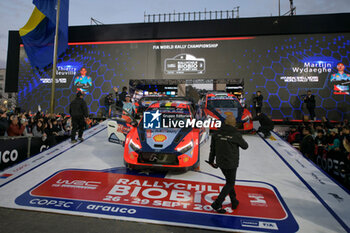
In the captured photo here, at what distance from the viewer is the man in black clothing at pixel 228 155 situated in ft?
11.0

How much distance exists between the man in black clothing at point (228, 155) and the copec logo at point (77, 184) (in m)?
2.30

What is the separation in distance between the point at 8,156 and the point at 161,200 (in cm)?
418

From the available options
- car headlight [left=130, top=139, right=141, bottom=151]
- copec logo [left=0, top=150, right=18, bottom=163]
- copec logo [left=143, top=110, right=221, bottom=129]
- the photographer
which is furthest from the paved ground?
the photographer

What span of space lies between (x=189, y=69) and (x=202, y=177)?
10.5 metres

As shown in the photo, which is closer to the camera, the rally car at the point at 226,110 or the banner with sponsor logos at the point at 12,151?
the banner with sponsor logos at the point at 12,151

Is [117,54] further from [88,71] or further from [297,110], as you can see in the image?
[297,110]

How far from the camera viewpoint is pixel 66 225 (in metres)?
2.94

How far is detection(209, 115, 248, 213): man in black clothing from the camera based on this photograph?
3357 mm

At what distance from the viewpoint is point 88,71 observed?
15.4m

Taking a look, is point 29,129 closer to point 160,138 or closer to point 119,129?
point 119,129

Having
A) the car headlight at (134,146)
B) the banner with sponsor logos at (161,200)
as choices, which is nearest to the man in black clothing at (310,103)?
the banner with sponsor logos at (161,200)

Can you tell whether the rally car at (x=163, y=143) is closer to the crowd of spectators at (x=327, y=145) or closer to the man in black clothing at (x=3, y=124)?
the crowd of spectators at (x=327, y=145)

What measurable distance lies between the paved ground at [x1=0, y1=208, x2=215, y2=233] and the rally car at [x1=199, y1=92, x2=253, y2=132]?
4.84 meters

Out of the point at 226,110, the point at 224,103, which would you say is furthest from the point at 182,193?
the point at 224,103
